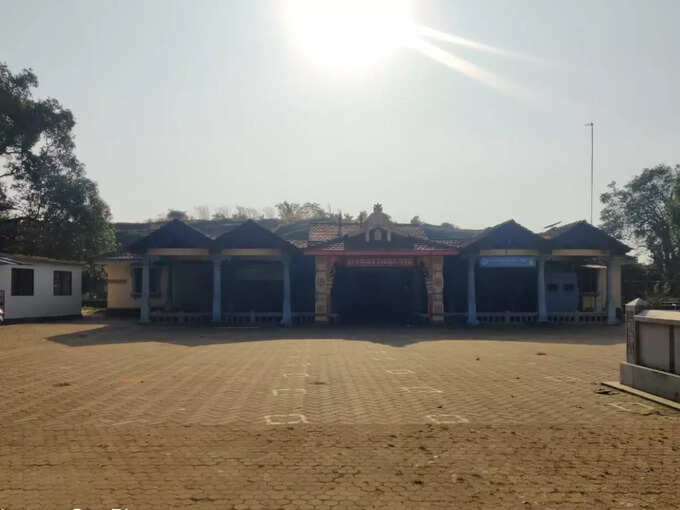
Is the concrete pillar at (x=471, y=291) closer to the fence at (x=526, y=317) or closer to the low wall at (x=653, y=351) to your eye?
the fence at (x=526, y=317)

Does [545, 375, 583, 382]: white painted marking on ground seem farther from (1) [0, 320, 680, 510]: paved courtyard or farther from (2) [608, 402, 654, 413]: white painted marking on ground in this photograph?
(2) [608, 402, 654, 413]: white painted marking on ground

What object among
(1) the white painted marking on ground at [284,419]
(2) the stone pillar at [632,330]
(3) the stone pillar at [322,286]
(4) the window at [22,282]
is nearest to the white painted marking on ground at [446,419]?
(1) the white painted marking on ground at [284,419]

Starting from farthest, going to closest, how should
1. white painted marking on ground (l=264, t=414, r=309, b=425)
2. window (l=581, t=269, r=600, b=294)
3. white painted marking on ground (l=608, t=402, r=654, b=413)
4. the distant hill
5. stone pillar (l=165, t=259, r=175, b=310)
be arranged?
the distant hill
window (l=581, t=269, r=600, b=294)
stone pillar (l=165, t=259, r=175, b=310)
white painted marking on ground (l=608, t=402, r=654, b=413)
white painted marking on ground (l=264, t=414, r=309, b=425)

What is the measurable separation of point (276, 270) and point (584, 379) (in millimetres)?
19970

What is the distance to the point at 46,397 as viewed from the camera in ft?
28.1

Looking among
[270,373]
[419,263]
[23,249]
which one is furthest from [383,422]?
[23,249]

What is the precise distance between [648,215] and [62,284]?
46652 mm

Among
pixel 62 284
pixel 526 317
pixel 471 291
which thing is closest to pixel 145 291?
pixel 62 284

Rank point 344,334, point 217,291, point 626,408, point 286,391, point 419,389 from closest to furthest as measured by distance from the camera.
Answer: point 626,408
point 286,391
point 419,389
point 344,334
point 217,291

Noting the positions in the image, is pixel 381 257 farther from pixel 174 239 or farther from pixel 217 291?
pixel 174 239

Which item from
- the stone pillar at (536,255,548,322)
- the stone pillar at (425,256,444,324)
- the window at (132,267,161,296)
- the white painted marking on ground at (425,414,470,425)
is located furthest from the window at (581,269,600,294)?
the white painted marking on ground at (425,414,470,425)

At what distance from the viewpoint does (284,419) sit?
7129 millimetres

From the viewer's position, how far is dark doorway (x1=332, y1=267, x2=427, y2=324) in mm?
29047

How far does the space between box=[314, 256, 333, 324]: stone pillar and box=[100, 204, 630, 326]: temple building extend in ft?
0.16
